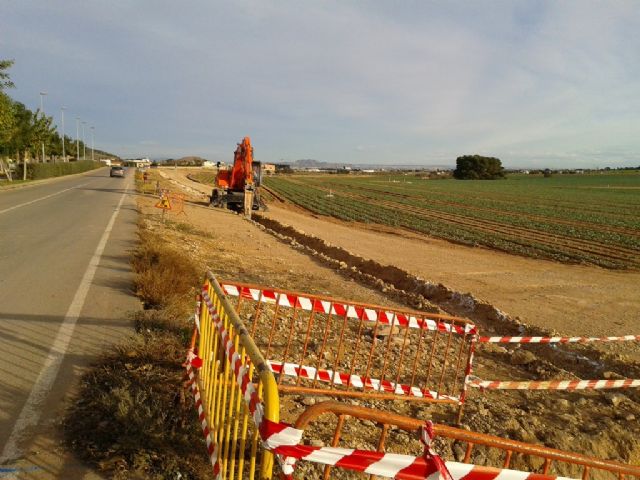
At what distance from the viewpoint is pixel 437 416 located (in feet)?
17.3

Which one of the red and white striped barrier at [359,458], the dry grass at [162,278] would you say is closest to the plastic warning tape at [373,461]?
the red and white striped barrier at [359,458]

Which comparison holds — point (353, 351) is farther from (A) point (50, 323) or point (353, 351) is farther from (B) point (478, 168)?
(B) point (478, 168)

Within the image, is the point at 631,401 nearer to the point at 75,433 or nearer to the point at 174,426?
the point at 174,426

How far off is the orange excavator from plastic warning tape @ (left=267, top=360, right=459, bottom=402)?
19.5 metres

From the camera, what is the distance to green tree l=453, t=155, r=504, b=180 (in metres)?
131

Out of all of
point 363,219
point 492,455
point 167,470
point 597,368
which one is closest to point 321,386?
point 492,455

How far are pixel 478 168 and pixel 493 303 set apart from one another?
128 m

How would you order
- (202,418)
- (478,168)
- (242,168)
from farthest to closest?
(478,168) → (242,168) → (202,418)

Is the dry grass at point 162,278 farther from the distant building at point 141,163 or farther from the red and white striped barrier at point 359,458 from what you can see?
the distant building at point 141,163

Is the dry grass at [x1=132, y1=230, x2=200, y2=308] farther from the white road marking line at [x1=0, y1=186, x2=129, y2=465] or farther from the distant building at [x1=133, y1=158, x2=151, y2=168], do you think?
the distant building at [x1=133, y1=158, x2=151, y2=168]

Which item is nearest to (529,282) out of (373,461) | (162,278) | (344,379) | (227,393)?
(344,379)

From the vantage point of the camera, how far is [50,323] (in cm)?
607

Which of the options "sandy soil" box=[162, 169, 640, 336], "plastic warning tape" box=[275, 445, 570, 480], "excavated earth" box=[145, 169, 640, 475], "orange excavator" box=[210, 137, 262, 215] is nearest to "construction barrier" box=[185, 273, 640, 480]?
"plastic warning tape" box=[275, 445, 570, 480]

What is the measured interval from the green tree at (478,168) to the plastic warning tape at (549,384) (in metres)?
131
